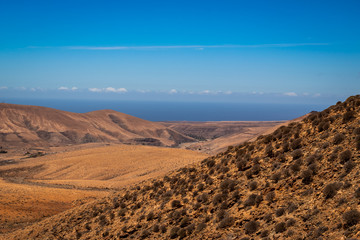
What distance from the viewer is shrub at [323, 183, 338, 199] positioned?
8727mm

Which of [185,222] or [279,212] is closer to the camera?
[279,212]

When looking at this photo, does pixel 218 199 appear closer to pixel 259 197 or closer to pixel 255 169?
pixel 259 197

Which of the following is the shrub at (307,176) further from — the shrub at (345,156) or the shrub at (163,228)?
the shrub at (163,228)

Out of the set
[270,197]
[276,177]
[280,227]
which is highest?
[276,177]

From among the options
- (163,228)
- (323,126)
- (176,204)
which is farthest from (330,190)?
(176,204)

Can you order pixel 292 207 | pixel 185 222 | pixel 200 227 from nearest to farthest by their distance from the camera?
pixel 292 207
pixel 200 227
pixel 185 222

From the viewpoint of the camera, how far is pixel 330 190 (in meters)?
8.81

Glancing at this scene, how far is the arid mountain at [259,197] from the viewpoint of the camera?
333 inches

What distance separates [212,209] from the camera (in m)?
11.7

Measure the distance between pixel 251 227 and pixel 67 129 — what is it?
370 feet

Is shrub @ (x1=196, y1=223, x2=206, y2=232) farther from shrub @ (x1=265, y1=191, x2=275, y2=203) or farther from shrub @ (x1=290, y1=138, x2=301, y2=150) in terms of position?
A: shrub @ (x1=290, y1=138, x2=301, y2=150)

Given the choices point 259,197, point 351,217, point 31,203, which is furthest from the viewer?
point 31,203

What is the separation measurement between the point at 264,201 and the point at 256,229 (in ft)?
4.58

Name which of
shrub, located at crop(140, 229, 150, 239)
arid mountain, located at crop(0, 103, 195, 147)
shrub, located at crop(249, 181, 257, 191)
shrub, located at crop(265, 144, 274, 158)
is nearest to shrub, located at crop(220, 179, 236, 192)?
shrub, located at crop(249, 181, 257, 191)
